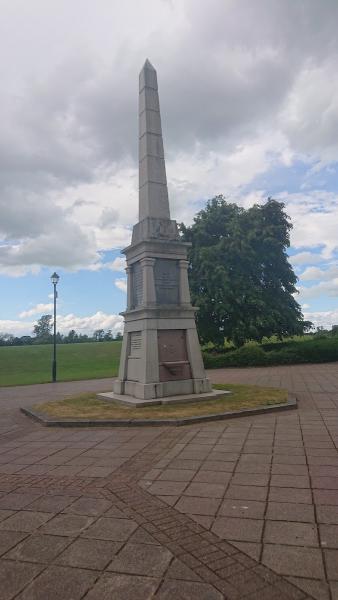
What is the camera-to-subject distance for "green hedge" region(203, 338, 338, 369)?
24.9 m

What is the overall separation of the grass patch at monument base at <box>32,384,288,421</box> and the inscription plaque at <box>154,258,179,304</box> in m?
2.95

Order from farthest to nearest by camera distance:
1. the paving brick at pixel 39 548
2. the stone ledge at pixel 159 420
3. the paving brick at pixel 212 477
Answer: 1. the stone ledge at pixel 159 420
2. the paving brick at pixel 212 477
3. the paving brick at pixel 39 548

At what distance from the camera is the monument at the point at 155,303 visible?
440 inches

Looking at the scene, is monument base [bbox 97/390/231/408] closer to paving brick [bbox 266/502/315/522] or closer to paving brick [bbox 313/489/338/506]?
paving brick [bbox 313/489/338/506]

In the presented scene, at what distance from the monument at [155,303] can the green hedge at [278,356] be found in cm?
1362

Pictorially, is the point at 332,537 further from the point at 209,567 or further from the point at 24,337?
the point at 24,337

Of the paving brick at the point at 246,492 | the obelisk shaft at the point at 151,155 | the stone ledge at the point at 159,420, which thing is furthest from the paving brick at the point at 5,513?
the obelisk shaft at the point at 151,155

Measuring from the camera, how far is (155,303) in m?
11.5

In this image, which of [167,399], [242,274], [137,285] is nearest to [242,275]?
[242,274]

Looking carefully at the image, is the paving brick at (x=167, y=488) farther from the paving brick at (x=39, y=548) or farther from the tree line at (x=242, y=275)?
the tree line at (x=242, y=275)

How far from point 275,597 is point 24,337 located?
204 feet

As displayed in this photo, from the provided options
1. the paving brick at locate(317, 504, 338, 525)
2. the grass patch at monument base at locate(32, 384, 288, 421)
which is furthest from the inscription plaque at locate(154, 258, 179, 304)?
the paving brick at locate(317, 504, 338, 525)

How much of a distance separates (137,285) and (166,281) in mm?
923

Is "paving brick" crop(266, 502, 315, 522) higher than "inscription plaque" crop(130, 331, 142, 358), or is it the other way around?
"inscription plaque" crop(130, 331, 142, 358)
